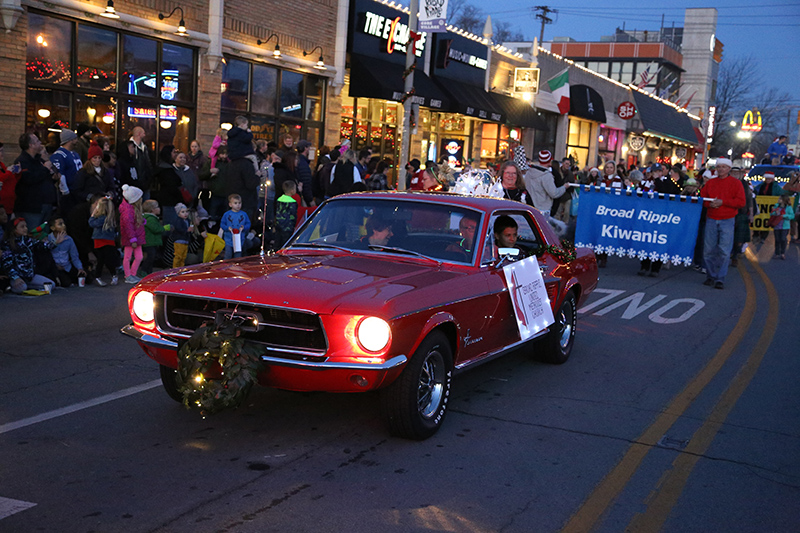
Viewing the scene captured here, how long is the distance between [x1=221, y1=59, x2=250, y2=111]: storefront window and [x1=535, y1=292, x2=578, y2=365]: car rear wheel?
40.0 feet

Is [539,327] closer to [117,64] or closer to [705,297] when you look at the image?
[705,297]

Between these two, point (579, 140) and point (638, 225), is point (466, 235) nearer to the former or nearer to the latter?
point (638, 225)

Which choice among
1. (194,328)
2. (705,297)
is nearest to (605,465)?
(194,328)

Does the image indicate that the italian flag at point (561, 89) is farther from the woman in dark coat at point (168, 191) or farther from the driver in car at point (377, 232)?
the driver in car at point (377, 232)

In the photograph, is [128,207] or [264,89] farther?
[264,89]

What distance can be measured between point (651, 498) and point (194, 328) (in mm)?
2904

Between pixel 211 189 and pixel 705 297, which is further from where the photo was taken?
pixel 211 189

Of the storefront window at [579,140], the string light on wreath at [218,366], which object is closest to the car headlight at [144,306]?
the string light on wreath at [218,366]

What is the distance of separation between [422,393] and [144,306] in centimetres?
190

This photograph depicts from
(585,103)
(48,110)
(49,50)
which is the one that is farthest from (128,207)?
(585,103)

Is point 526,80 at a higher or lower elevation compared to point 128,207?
higher

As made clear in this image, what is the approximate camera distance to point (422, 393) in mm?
5527

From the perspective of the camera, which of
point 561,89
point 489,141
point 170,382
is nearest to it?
point 170,382

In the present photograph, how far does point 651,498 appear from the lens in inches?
186
